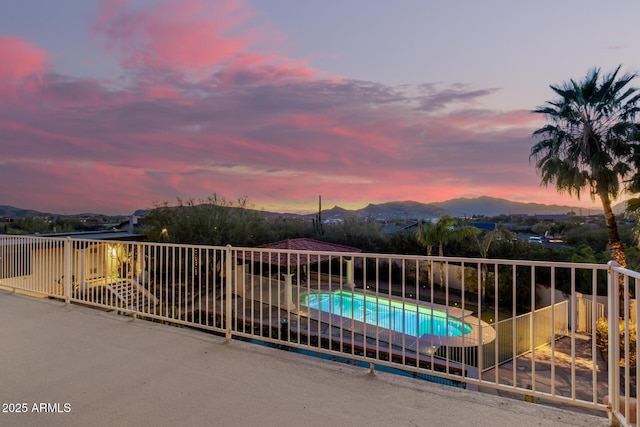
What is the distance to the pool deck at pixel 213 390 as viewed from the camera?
1.99 m

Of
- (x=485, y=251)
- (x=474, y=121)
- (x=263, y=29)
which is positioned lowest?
(x=485, y=251)

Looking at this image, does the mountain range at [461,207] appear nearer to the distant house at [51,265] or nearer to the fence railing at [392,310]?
the fence railing at [392,310]

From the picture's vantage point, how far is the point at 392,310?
8.70 meters

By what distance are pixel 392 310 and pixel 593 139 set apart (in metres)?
8.42

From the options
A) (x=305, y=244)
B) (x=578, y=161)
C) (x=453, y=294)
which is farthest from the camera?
(x=453, y=294)

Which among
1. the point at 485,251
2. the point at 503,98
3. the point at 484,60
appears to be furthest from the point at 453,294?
the point at 484,60

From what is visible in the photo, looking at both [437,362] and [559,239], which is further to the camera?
[559,239]

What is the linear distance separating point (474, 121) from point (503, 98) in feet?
6.12

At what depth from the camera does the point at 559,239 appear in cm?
1975

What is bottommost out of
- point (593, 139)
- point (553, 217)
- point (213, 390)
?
point (213, 390)

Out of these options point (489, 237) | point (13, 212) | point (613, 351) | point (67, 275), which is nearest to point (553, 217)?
point (489, 237)

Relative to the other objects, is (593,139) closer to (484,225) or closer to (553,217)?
(484,225)

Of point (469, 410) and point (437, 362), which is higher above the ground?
point (469, 410)

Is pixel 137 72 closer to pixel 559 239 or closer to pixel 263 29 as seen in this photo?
pixel 263 29
